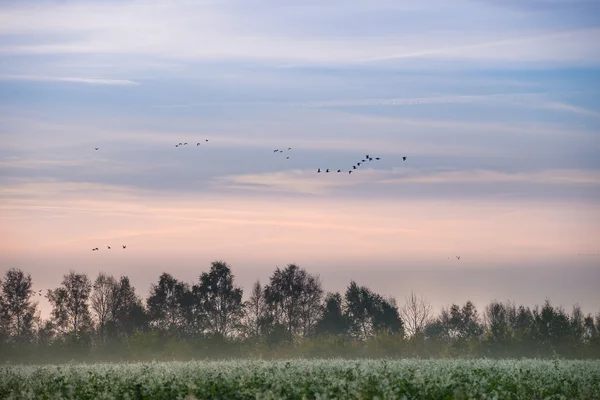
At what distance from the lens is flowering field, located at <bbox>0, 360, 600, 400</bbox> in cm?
2859

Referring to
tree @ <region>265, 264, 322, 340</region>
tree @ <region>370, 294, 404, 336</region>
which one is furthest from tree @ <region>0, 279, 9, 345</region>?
tree @ <region>370, 294, 404, 336</region>

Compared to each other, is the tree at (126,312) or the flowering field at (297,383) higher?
the tree at (126,312)

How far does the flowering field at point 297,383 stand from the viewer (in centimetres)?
2859

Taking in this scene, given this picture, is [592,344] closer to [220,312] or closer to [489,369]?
[220,312]

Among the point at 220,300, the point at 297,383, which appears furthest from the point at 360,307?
the point at 297,383

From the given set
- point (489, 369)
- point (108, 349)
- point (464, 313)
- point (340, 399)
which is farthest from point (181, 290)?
point (340, 399)

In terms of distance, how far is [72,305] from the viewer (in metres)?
101

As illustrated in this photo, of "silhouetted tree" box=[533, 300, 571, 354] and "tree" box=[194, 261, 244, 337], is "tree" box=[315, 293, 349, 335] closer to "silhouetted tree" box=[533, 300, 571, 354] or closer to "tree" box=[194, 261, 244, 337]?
"tree" box=[194, 261, 244, 337]

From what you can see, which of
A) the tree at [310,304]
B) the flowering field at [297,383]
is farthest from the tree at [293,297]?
the flowering field at [297,383]

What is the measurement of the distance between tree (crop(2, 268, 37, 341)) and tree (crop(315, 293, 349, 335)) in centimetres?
3847

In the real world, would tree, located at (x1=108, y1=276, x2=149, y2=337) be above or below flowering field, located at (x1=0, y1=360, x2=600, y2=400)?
above

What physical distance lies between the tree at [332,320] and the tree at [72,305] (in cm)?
3044

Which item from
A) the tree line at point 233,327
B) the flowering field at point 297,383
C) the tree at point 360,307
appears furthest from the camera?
the tree at point 360,307

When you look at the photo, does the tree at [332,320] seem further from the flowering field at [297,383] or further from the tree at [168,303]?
the flowering field at [297,383]
